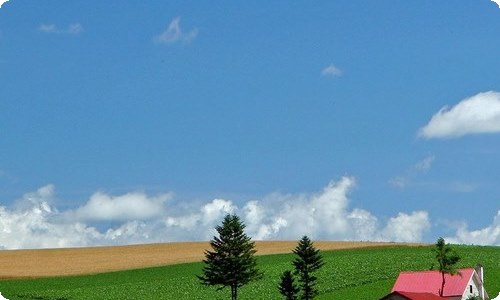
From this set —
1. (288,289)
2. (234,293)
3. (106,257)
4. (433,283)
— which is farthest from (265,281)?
(106,257)

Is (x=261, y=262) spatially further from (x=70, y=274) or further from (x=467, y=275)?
(x=467, y=275)

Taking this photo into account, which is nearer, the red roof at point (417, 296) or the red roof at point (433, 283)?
the red roof at point (417, 296)

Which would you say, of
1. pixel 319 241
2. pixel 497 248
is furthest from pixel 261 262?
pixel 497 248

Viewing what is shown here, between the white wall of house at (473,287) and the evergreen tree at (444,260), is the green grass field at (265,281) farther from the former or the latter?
the evergreen tree at (444,260)

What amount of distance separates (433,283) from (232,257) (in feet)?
56.5

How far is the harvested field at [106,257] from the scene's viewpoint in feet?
351

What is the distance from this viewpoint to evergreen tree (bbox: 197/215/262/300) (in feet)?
254

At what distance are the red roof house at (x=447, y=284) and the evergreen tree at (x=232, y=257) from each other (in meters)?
12.7

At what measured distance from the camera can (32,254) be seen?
4754 inches

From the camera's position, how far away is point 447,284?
7781 cm

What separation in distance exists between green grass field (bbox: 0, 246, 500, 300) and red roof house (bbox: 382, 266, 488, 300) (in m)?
1.89

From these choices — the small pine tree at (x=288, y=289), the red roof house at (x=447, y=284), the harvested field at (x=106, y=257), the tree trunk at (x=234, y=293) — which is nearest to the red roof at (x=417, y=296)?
the red roof house at (x=447, y=284)

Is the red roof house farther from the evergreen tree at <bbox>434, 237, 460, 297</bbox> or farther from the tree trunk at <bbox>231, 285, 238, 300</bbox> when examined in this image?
the tree trunk at <bbox>231, 285, 238, 300</bbox>

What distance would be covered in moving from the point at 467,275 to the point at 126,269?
4307 centimetres
